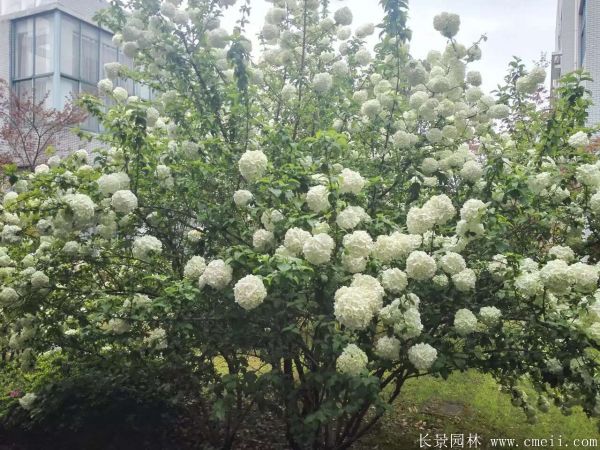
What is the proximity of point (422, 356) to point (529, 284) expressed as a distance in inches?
26.0

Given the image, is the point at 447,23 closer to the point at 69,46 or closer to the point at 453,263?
the point at 453,263

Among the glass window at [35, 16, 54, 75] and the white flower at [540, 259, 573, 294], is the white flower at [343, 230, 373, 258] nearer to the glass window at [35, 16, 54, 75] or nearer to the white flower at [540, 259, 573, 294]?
the white flower at [540, 259, 573, 294]

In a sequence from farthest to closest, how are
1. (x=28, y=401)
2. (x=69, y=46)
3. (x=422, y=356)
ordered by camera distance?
(x=69, y=46) < (x=28, y=401) < (x=422, y=356)

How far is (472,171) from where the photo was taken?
3.67 m

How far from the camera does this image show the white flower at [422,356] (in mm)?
2857

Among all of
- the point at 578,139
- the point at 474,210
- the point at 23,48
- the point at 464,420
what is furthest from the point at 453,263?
the point at 23,48

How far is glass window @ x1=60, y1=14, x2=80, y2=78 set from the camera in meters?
14.3

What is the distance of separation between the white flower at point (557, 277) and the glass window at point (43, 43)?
14.3 m

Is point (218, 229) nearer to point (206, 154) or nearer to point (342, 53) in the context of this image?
point (206, 154)

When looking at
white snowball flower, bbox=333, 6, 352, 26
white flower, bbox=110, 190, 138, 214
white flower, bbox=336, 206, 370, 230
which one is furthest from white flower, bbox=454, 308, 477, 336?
white snowball flower, bbox=333, 6, 352, 26

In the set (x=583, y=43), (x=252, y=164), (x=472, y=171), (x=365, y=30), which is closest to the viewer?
(x=252, y=164)

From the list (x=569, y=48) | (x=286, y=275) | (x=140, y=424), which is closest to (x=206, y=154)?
(x=286, y=275)

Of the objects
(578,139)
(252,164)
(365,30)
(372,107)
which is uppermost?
(365,30)

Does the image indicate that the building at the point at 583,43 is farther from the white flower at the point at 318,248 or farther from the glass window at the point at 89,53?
the glass window at the point at 89,53
